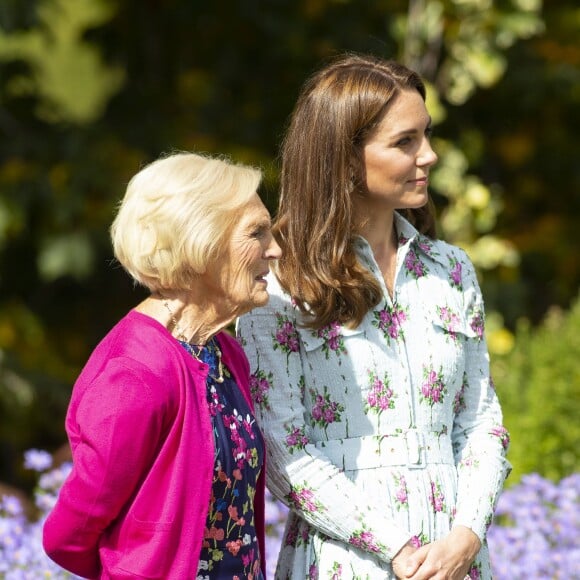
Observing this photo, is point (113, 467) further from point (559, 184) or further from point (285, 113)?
point (559, 184)

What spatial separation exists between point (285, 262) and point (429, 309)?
290mm

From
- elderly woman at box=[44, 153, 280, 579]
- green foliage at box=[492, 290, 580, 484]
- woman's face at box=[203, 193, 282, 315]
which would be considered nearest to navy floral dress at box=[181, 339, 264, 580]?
elderly woman at box=[44, 153, 280, 579]

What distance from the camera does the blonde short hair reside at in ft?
5.91

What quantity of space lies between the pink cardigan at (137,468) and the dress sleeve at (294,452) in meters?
0.27

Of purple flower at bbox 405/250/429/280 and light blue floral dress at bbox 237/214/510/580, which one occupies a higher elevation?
purple flower at bbox 405/250/429/280

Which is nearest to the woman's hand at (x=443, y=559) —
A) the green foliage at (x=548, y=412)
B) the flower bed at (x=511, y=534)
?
the flower bed at (x=511, y=534)

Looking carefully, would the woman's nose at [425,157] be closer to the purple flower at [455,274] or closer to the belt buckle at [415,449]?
the purple flower at [455,274]

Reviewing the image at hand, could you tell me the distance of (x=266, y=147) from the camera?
21.6 feet

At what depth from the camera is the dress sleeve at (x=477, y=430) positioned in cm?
210

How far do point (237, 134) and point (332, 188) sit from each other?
4.50 meters

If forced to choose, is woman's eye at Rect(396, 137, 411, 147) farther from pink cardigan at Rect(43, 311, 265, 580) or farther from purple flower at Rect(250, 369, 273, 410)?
pink cardigan at Rect(43, 311, 265, 580)

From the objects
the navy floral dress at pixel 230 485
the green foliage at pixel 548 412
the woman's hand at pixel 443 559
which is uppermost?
the navy floral dress at pixel 230 485

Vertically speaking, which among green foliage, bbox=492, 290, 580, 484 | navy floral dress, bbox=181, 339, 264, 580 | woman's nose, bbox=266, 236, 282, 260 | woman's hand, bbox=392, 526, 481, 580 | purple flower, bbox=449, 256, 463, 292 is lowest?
green foliage, bbox=492, 290, 580, 484

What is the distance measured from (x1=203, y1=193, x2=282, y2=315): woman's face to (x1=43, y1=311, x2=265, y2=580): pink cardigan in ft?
0.43
